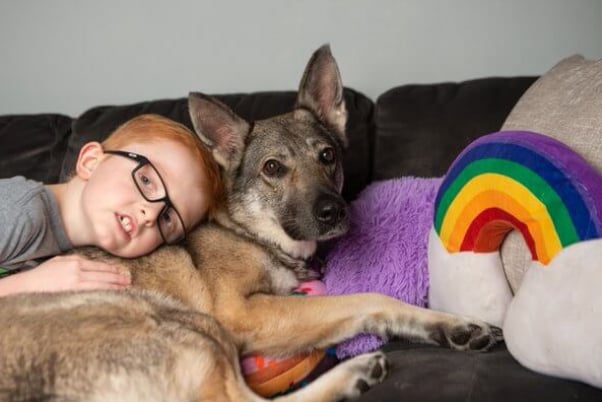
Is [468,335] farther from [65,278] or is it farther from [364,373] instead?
[65,278]

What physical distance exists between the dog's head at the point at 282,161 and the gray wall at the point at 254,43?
1.04 metres

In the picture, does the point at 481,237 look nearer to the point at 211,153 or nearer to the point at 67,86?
the point at 211,153

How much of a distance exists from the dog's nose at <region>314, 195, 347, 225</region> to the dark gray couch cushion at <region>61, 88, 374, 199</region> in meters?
0.88

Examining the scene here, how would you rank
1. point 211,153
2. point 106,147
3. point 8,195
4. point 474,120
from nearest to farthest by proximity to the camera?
point 8,195
point 106,147
point 211,153
point 474,120

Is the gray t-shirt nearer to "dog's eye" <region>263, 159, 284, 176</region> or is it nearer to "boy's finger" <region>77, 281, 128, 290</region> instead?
"boy's finger" <region>77, 281, 128, 290</region>

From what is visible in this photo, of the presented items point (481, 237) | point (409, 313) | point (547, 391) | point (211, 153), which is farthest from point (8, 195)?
point (547, 391)

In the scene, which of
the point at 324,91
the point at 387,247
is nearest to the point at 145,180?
the point at 324,91

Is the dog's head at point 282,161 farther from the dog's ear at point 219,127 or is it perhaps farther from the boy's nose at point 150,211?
the boy's nose at point 150,211

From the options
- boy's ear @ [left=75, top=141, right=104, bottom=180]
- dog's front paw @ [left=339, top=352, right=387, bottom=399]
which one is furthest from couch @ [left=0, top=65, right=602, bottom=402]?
dog's front paw @ [left=339, top=352, right=387, bottom=399]

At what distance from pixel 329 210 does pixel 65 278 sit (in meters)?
1.04

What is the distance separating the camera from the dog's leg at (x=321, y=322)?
205cm

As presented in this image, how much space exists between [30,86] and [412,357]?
3.28m

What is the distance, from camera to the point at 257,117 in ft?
10.3

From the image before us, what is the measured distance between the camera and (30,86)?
376 centimetres
